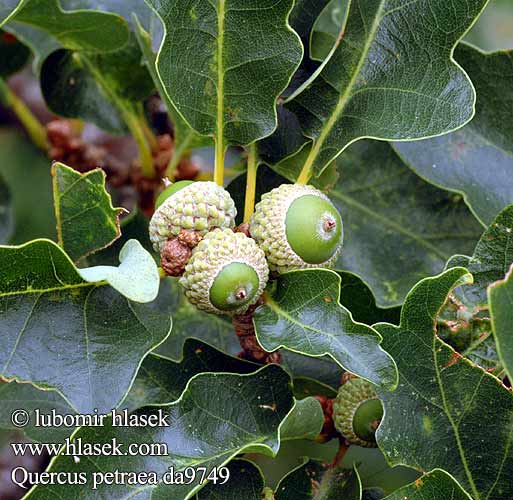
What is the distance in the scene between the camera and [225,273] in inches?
41.5

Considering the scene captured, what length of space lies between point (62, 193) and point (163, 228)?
138 mm

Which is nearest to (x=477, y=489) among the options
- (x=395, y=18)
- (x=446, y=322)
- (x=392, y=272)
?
(x=446, y=322)

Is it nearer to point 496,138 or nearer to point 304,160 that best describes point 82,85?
point 304,160

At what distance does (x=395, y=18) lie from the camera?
1159mm

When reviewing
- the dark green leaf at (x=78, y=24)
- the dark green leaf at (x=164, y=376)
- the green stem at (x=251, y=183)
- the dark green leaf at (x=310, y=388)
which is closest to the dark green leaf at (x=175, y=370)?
the dark green leaf at (x=164, y=376)

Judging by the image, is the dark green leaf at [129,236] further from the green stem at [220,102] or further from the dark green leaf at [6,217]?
the dark green leaf at [6,217]

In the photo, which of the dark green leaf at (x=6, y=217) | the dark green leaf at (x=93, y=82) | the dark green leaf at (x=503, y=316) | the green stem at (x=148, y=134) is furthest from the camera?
the dark green leaf at (x=6, y=217)

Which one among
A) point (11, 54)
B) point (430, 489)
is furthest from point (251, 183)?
point (11, 54)

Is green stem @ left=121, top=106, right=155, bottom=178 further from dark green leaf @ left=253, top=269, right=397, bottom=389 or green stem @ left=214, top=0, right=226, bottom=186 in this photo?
dark green leaf @ left=253, top=269, right=397, bottom=389

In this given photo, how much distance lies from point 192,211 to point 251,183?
0.14 m

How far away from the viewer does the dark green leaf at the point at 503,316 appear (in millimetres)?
798

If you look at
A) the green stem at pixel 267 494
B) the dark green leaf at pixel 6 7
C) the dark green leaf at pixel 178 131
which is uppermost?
the dark green leaf at pixel 6 7

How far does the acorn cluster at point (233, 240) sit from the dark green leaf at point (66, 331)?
0.27ft

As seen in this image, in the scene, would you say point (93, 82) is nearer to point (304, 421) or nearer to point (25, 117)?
point (25, 117)
